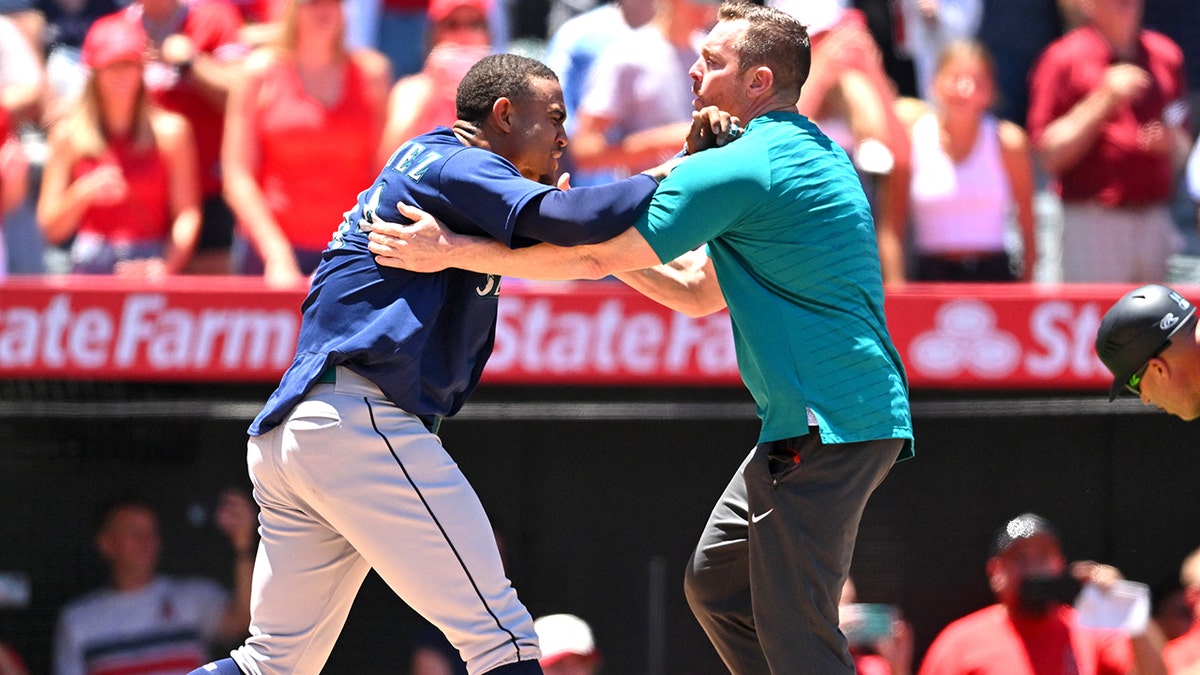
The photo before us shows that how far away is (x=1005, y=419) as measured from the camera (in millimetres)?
6066

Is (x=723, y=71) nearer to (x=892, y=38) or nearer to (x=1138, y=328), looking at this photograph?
(x=1138, y=328)

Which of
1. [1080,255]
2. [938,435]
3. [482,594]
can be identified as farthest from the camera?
[1080,255]

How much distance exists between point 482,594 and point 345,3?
13.4ft

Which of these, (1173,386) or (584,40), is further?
(584,40)

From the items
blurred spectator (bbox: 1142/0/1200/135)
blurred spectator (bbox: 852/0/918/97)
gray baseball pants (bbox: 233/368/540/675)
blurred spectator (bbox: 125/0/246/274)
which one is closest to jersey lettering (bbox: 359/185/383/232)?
gray baseball pants (bbox: 233/368/540/675)

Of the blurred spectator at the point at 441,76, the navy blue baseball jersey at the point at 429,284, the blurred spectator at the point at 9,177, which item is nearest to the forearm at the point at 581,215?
the navy blue baseball jersey at the point at 429,284

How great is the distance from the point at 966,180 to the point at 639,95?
141cm

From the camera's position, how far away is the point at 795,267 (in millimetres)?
3318

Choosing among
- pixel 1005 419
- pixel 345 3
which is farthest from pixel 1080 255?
pixel 345 3

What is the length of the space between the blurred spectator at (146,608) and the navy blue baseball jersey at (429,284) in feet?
9.00

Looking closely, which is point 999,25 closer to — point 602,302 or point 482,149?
point 602,302

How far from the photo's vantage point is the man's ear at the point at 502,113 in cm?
341

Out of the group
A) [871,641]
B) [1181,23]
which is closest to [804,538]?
[871,641]

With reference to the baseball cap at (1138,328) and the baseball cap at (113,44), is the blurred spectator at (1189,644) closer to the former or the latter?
the baseball cap at (1138,328)
